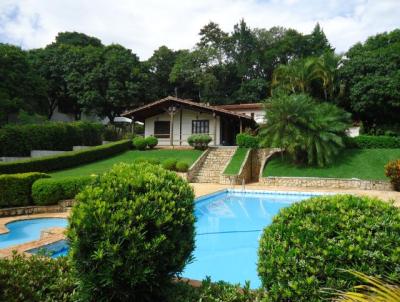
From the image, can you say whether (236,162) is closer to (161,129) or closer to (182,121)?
(182,121)

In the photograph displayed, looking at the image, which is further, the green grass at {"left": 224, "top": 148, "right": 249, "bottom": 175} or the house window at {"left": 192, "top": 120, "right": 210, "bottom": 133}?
the house window at {"left": 192, "top": 120, "right": 210, "bottom": 133}

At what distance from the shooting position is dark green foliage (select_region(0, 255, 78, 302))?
324 cm

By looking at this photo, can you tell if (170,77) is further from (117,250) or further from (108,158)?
(117,250)

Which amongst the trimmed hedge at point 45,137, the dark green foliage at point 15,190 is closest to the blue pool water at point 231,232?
the dark green foliage at point 15,190

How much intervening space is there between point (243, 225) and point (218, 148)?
45.4ft

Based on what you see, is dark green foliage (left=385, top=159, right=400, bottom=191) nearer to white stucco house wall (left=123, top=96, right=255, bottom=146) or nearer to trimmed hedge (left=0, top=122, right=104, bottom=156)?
white stucco house wall (left=123, top=96, right=255, bottom=146)

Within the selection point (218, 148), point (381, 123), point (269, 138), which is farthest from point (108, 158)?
point (381, 123)

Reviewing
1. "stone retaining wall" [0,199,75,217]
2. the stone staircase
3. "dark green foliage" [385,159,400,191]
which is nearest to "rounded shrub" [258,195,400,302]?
"stone retaining wall" [0,199,75,217]

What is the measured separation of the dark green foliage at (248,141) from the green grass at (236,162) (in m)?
0.54

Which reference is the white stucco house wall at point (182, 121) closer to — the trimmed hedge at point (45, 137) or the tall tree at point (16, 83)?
the trimmed hedge at point (45, 137)

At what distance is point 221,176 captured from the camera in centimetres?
1917

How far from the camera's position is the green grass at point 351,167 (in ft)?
58.7

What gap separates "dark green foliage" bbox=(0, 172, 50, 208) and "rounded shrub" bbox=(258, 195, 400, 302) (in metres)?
9.97

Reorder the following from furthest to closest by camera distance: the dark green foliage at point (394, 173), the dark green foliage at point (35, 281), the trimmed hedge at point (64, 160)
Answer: the trimmed hedge at point (64, 160), the dark green foliage at point (394, 173), the dark green foliage at point (35, 281)
